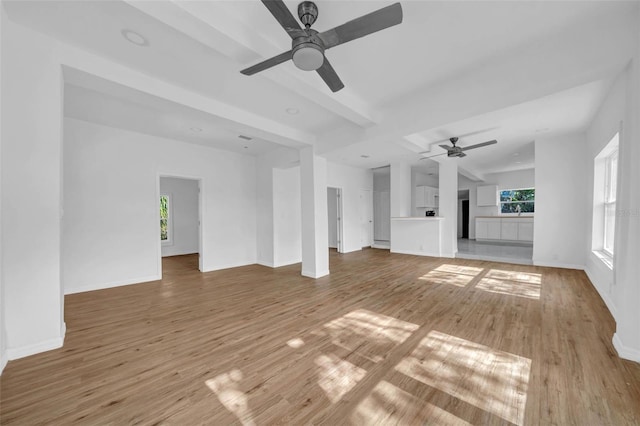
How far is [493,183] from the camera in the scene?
384 inches

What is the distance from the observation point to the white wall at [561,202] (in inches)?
196

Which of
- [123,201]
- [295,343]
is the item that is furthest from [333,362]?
[123,201]

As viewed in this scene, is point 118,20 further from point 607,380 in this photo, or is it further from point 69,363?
point 607,380

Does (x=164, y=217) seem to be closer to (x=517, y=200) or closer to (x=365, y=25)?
(x=365, y=25)

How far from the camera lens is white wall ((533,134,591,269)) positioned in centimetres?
498

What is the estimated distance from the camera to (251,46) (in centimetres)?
211

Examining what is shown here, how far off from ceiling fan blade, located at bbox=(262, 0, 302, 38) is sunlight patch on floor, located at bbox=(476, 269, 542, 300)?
4.25 m

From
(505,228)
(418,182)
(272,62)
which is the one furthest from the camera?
(418,182)

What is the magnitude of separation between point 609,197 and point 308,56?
5292mm

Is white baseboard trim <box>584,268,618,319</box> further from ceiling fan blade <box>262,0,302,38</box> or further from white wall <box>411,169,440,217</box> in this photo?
white wall <box>411,169,440,217</box>

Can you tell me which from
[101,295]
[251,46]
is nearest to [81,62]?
[251,46]

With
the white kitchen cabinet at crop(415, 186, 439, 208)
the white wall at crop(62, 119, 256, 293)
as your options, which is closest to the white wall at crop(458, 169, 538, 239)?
the white kitchen cabinet at crop(415, 186, 439, 208)

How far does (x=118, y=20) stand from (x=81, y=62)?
757 mm

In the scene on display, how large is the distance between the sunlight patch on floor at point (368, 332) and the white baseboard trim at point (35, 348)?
7.82 feet
